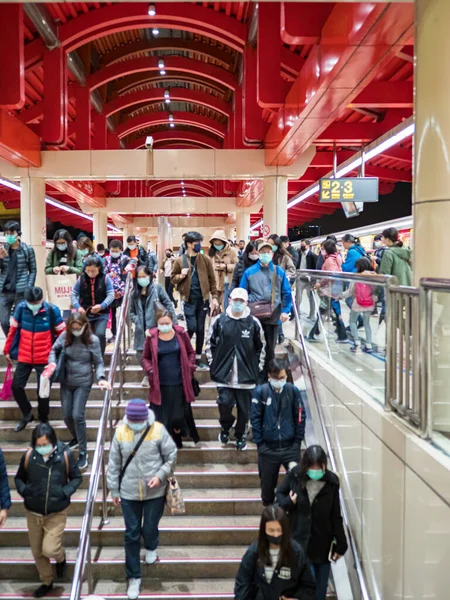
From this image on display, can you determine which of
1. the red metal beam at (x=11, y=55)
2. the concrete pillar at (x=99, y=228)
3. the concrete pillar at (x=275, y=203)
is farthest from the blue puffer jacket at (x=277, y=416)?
the concrete pillar at (x=99, y=228)

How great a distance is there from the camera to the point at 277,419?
16.1 feet

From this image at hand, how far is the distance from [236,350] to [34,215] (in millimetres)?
8529

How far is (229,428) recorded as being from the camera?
625 cm

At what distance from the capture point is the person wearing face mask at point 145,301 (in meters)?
6.64

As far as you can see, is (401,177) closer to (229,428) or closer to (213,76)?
(213,76)

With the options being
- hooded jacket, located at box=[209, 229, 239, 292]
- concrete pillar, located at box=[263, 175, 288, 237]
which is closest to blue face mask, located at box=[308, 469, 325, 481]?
hooded jacket, located at box=[209, 229, 239, 292]

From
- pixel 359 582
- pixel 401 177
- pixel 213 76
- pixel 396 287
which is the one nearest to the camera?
pixel 396 287

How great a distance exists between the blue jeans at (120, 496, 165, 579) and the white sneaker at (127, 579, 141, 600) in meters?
0.03

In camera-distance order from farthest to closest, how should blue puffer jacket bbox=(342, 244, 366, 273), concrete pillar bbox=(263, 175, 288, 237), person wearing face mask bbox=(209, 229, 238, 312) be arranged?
concrete pillar bbox=(263, 175, 288, 237) < person wearing face mask bbox=(209, 229, 238, 312) < blue puffer jacket bbox=(342, 244, 366, 273)

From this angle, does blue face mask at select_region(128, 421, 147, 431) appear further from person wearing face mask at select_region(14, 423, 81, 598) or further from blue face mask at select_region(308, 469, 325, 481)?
blue face mask at select_region(308, 469, 325, 481)

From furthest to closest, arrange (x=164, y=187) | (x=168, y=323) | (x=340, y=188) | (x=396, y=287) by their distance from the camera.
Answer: (x=164, y=187)
(x=340, y=188)
(x=168, y=323)
(x=396, y=287)

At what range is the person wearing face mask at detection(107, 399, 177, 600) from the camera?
15.0ft

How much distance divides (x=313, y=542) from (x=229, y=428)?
2125mm

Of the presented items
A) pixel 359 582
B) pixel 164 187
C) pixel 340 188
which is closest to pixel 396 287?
pixel 359 582
